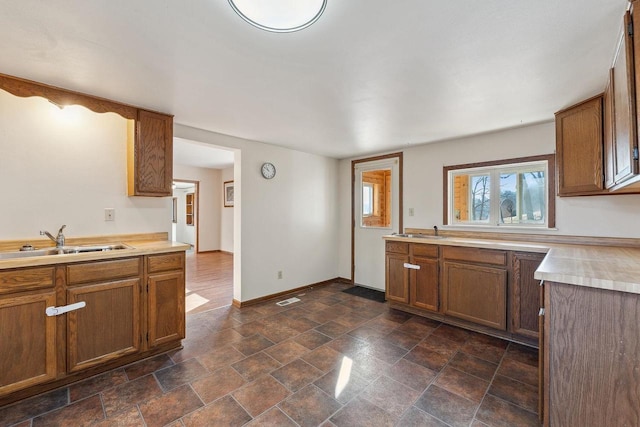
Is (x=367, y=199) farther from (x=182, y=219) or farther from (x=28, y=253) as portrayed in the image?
(x=182, y=219)

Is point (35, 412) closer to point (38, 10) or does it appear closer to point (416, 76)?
point (38, 10)

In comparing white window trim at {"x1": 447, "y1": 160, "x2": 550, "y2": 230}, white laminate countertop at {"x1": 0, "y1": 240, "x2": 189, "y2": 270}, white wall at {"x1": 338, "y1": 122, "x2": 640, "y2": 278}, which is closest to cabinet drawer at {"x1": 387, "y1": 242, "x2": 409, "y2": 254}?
white wall at {"x1": 338, "y1": 122, "x2": 640, "y2": 278}

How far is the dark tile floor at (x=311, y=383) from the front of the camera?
167 centimetres

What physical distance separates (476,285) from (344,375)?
5.44ft

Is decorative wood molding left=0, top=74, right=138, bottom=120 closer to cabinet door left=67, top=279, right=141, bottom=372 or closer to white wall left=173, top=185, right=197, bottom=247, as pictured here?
cabinet door left=67, top=279, right=141, bottom=372

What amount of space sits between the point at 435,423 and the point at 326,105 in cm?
242

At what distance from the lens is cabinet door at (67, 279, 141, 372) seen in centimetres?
195

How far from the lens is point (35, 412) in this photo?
170cm

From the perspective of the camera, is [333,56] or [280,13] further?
[333,56]

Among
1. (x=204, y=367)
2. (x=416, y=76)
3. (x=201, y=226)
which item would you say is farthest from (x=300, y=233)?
(x=201, y=226)

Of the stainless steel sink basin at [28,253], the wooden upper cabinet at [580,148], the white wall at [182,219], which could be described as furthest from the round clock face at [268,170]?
the white wall at [182,219]

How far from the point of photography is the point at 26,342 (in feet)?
5.82

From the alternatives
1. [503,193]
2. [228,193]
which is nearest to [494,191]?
[503,193]

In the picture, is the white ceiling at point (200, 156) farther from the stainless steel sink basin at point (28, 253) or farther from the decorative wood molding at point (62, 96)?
the stainless steel sink basin at point (28, 253)
